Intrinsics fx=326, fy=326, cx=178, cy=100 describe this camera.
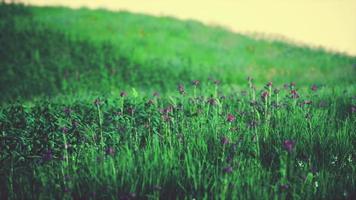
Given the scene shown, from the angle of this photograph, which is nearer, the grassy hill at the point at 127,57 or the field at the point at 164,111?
the field at the point at 164,111

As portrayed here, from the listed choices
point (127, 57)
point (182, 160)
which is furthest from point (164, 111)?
point (127, 57)

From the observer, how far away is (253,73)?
44.9ft

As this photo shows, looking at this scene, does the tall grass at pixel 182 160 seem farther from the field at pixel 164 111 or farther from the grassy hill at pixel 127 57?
the grassy hill at pixel 127 57

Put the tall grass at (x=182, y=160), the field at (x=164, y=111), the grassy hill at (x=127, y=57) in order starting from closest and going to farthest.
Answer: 1. the tall grass at (x=182, y=160)
2. the field at (x=164, y=111)
3. the grassy hill at (x=127, y=57)

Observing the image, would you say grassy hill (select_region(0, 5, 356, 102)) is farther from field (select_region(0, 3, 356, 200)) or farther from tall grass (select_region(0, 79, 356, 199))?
tall grass (select_region(0, 79, 356, 199))

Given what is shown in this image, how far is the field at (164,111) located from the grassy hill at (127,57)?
0.24 ft

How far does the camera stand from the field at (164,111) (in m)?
2.69

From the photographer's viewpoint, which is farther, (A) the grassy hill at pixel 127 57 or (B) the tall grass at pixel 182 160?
(A) the grassy hill at pixel 127 57

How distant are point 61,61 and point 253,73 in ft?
25.1

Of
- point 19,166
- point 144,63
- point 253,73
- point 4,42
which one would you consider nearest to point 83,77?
point 144,63

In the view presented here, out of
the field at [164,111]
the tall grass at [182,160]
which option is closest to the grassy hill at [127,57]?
the field at [164,111]

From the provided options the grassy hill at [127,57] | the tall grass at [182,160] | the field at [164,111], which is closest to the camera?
the tall grass at [182,160]

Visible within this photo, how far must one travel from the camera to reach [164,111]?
3.78 m

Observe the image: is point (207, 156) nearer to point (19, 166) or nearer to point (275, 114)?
point (275, 114)
